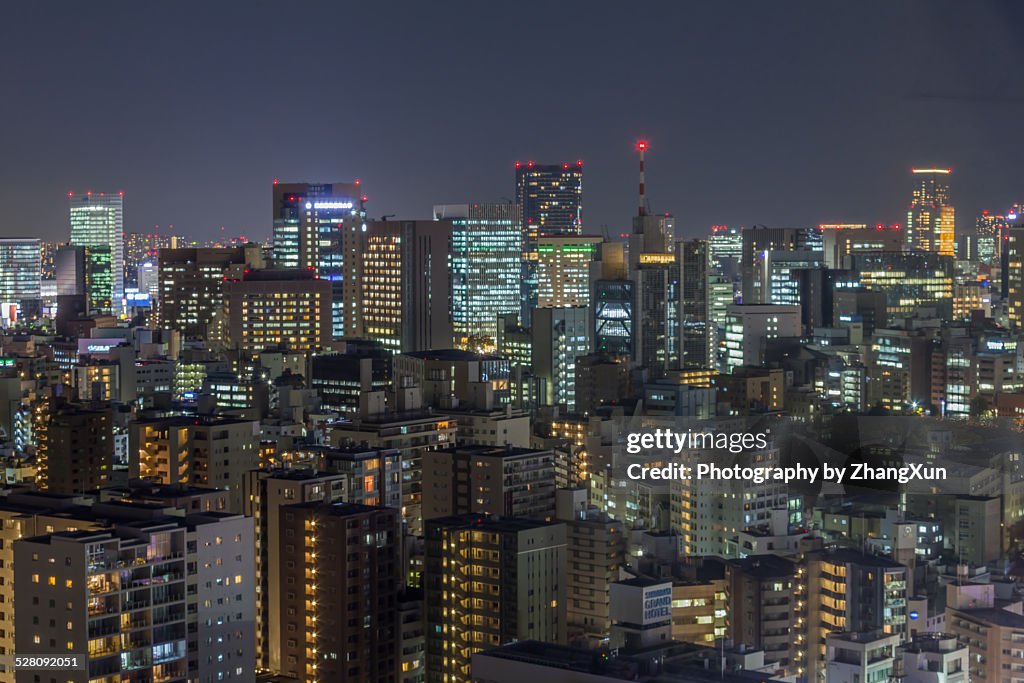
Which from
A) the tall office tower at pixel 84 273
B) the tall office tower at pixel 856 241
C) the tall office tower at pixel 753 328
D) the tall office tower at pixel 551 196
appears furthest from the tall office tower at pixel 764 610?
the tall office tower at pixel 84 273

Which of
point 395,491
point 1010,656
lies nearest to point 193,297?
point 395,491

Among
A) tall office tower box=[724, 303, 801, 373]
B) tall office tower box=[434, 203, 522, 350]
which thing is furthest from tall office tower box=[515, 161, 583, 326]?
tall office tower box=[724, 303, 801, 373]

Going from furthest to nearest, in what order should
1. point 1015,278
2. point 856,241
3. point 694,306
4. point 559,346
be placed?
1. point 856,241
2. point 694,306
3. point 1015,278
4. point 559,346

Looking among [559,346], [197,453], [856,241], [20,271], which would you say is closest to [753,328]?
[559,346]

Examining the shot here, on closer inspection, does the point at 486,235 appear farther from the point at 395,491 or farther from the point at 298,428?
the point at 395,491

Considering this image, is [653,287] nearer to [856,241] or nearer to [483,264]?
[483,264]

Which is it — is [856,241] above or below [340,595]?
above
